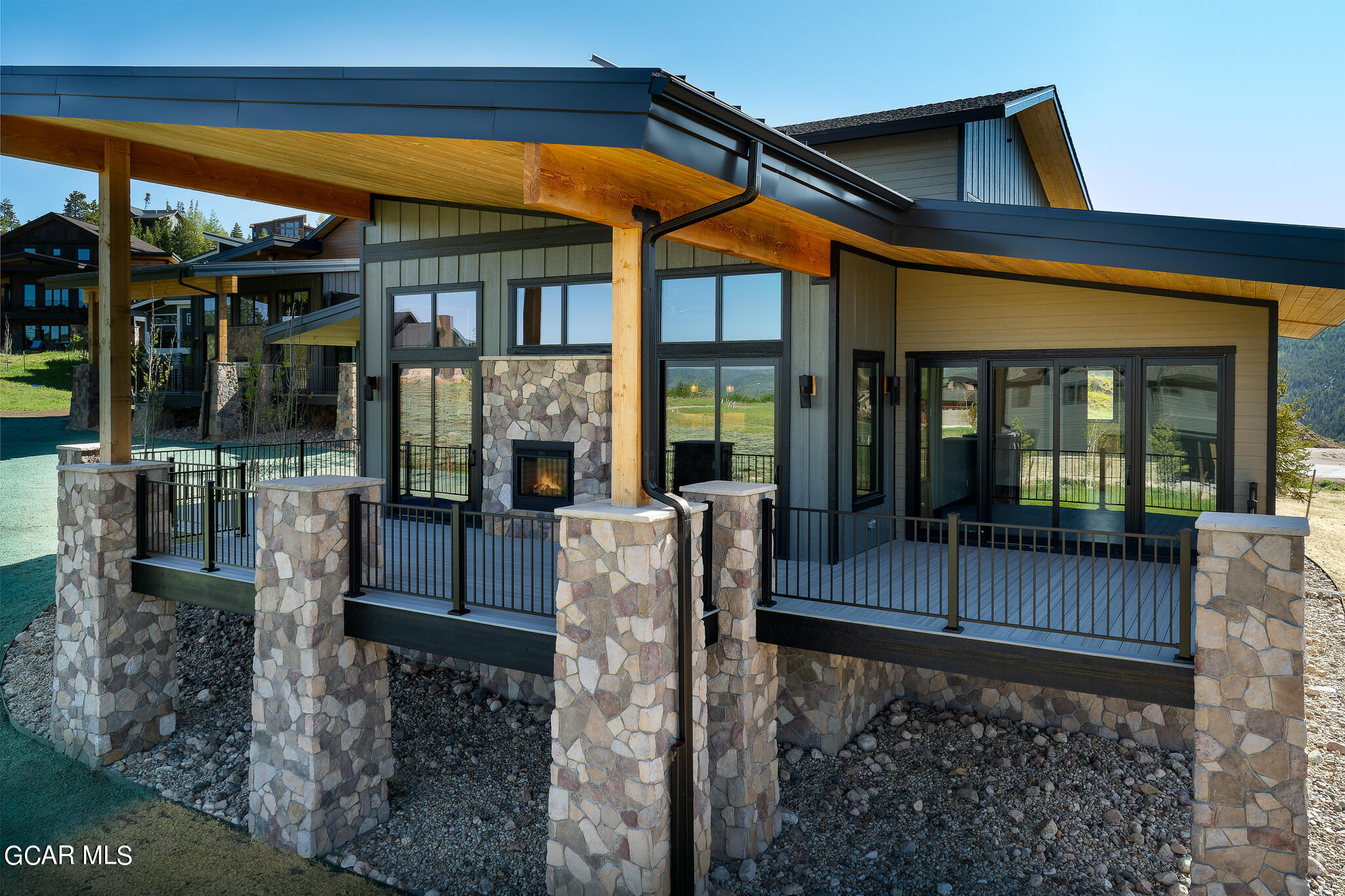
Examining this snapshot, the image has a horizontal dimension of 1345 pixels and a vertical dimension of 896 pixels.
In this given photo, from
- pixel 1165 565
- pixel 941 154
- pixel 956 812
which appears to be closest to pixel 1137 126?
pixel 941 154

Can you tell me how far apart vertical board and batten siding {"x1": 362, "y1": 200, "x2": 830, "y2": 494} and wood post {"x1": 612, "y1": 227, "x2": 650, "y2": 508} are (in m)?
2.57

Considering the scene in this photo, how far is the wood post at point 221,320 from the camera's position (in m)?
21.0

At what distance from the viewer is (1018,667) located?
5.57 meters

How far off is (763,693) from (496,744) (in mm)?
2770

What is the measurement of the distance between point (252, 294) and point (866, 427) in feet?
64.6

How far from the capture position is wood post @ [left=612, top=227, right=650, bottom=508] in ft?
17.0

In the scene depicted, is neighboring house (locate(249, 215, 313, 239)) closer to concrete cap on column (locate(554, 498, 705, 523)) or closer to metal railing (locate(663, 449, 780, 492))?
metal railing (locate(663, 449, 780, 492))

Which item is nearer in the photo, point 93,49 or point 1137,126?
point 93,49

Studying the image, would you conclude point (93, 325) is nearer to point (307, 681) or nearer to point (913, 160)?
point (307, 681)

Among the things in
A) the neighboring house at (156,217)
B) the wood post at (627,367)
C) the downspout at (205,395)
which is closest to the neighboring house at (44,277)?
the neighboring house at (156,217)

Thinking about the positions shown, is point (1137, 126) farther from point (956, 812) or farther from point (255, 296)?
point (956, 812)

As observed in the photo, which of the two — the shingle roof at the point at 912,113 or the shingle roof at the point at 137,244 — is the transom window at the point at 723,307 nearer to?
the shingle roof at the point at 912,113

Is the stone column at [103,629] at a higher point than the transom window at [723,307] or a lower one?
lower

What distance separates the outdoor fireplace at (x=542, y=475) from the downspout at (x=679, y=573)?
150 inches
